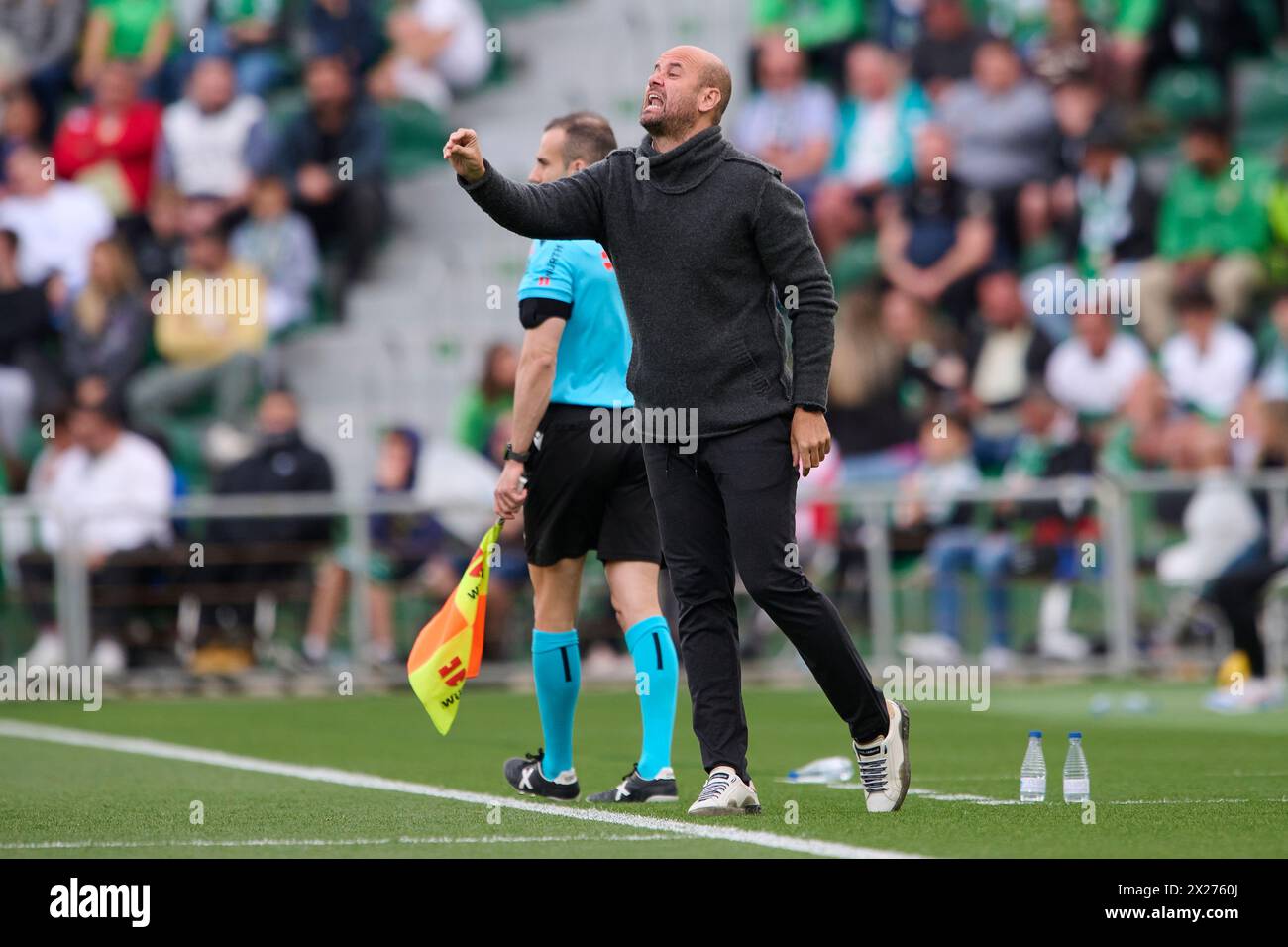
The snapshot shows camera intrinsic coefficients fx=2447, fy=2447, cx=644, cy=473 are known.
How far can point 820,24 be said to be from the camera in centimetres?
2045

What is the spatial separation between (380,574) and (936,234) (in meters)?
5.33

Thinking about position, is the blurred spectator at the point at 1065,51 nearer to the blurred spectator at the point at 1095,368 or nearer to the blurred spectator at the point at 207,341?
the blurred spectator at the point at 1095,368

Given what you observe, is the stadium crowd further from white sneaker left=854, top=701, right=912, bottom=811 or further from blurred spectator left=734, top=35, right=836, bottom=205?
white sneaker left=854, top=701, right=912, bottom=811

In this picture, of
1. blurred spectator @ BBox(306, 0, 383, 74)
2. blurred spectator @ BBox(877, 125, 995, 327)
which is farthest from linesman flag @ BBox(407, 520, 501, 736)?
blurred spectator @ BBox(306, 0, 383, 74)

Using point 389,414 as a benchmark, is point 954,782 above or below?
below

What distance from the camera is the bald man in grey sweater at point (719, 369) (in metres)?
7.64

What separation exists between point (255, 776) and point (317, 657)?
6.54m

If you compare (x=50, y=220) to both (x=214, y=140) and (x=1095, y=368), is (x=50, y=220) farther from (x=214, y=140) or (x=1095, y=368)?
(x=1095, y=368)

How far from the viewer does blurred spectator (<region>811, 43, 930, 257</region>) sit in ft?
63.5

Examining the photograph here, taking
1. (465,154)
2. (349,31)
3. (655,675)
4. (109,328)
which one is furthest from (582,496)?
(349,31)

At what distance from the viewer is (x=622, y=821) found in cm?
769
